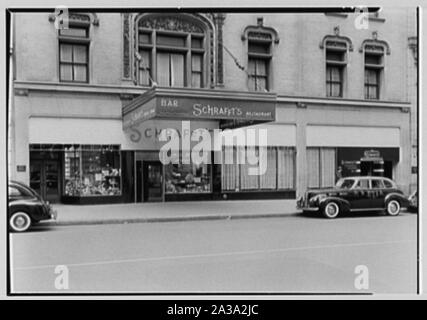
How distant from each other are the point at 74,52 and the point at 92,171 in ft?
6.90

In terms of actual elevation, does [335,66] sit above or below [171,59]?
below

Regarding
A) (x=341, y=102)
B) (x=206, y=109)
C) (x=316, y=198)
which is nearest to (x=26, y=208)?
(x=206, y=109)

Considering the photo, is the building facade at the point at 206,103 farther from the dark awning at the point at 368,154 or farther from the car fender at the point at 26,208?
the car fender at the point at 26,208

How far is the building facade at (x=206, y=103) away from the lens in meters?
5.35

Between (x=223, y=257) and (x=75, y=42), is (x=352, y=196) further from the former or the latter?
(x=75, y=42)

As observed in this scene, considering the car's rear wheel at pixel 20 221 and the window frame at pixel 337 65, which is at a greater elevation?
the window frame at pixel 337 65

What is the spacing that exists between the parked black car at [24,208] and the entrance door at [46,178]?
0.38 ft

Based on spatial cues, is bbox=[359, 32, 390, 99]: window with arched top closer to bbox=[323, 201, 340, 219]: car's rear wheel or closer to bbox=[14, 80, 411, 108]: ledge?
→ bbox=[14, 80, 411, 108]: ledge

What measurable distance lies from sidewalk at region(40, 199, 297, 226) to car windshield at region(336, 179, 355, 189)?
928mm

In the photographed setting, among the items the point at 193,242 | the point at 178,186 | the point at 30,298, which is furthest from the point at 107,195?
the point at 30,298

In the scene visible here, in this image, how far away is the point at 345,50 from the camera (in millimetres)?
6023

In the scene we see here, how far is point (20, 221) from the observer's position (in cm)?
583

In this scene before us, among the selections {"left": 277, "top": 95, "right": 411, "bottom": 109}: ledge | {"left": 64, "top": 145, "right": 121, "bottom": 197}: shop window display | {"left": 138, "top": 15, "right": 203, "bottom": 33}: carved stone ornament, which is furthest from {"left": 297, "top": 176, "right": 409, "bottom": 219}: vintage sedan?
{"left": 64, "top": 145, "right": 121, "bottom": 197}: shop window display

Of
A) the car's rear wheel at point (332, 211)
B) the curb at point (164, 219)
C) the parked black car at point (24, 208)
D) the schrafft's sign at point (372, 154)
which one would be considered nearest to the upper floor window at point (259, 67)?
the schrafft's sign at point (372, 154)
